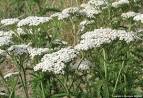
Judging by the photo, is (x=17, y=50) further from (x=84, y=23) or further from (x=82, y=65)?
(x=84, y=23)

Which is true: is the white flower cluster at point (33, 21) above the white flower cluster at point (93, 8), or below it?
below

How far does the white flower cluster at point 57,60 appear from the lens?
4734 mm

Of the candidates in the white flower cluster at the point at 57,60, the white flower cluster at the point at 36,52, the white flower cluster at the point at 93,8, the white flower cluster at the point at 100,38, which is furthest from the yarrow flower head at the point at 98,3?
the white flower cluster at the point at 57,60

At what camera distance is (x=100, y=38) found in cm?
516

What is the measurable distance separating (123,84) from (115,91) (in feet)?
0.61

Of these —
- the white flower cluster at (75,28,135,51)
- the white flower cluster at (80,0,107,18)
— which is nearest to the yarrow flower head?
the white flower cluster at (80,0,107,18)

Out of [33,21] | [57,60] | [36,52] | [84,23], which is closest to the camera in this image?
[57,60]

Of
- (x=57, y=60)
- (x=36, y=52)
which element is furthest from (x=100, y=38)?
(x=36, y=52)

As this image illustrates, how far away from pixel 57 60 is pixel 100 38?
0.59 meters

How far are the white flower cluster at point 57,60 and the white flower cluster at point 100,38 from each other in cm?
15

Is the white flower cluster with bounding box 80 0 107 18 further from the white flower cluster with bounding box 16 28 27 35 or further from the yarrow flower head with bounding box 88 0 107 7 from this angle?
the white flower cluster with bounding box 16 28 27 35

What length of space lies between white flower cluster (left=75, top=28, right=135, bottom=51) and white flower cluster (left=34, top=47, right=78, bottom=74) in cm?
15

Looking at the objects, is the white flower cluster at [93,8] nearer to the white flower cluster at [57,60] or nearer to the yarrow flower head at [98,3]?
the yarrow flower head at [98,3]

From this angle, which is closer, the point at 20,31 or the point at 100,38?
the point at 100,38
